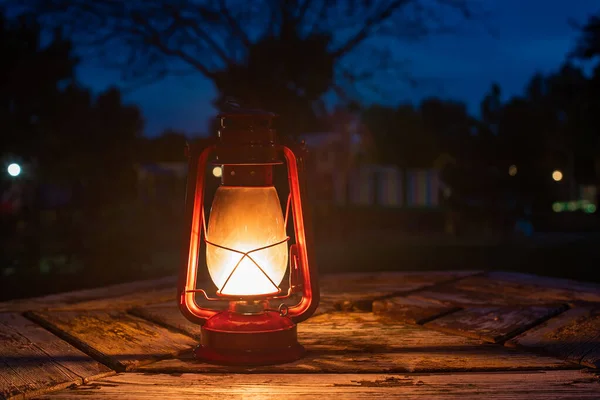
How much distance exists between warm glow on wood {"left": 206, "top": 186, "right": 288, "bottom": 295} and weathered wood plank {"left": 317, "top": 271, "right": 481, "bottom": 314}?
2.62ft

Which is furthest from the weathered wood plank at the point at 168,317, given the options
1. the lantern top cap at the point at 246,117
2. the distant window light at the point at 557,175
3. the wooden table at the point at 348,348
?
the distant window light at the point at 557,175

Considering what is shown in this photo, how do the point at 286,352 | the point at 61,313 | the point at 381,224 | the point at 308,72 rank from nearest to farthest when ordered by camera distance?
the point at 286,352 → the point at 61,313 → the point at 308,72 → the point at 381,224

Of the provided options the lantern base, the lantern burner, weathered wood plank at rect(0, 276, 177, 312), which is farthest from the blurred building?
the lantern base

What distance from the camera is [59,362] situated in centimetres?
209

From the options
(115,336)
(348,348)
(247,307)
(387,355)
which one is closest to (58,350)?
(115,336)

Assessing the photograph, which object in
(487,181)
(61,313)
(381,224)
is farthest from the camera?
(381,224)

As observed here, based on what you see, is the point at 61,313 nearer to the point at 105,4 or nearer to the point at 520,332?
the point at 520,332

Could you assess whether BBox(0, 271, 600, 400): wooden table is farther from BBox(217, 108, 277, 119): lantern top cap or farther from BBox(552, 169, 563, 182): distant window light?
BBox(552, 169, 563, 182): distant window light

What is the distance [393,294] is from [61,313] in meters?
1.45

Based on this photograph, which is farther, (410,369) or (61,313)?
(61,313)

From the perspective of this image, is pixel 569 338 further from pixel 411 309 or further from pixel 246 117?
Result: pixel 246 117

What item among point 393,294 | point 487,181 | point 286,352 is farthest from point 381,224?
point 286,352

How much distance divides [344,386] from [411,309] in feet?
3.84

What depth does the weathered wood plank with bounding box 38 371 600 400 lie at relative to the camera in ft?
5.81
